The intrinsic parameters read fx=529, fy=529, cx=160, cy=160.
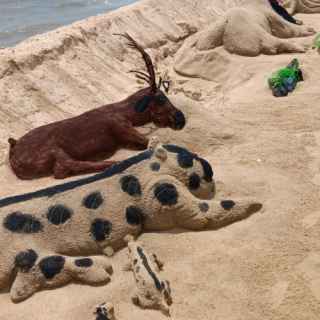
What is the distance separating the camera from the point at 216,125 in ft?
15.6

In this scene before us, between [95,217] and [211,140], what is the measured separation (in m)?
1.70

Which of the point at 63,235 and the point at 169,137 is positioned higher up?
the point at 63,235

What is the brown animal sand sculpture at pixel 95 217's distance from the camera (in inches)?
120

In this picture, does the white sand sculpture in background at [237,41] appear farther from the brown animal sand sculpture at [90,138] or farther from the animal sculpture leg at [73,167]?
the animal sculpture leg at [73,167]

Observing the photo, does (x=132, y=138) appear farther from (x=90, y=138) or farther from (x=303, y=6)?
(x=303, y=6)

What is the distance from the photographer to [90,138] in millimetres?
4449

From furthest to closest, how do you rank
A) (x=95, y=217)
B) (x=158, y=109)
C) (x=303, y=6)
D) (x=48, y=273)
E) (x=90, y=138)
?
(x=303, y=6) → (x=158, y=109) → (x=90, y=138) → (x=95, y=217) → (x=48, y=273)

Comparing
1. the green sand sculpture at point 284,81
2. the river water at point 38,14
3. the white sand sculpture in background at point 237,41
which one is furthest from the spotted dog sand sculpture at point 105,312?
the river water at point 38,14

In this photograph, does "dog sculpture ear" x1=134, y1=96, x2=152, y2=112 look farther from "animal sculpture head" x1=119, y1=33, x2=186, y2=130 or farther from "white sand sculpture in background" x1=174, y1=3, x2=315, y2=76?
"white sand sculpture in background" x1=174, y1=3, x2=315, y2=76

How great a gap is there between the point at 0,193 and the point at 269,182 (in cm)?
208

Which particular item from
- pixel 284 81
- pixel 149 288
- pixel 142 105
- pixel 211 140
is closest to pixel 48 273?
pixel 149 288

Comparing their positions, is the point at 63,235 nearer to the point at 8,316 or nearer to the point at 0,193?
the point at 8,316

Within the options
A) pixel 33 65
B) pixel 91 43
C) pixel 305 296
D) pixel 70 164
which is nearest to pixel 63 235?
pixel 70 164

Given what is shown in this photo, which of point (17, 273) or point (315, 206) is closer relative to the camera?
point (17, 273)
